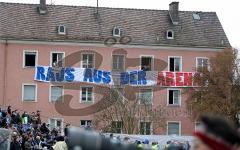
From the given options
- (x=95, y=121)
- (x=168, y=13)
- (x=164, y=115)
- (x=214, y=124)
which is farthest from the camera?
(x=168, y=13)

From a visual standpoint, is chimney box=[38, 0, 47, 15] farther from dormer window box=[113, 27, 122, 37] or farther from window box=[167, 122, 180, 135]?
window box=[167, 122, 180, 135]

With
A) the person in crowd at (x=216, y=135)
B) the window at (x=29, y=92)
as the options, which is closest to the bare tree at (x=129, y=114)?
the window at (x=29, y=92)

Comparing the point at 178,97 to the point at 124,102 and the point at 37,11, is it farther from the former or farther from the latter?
the point at 37,11

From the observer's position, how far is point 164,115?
63.7 metres

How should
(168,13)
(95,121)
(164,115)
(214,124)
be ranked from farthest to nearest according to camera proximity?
(168,13), (164,115), (95,121), (214,124)

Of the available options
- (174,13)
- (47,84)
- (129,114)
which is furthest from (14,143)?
(174,13)

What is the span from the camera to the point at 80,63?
207 ft

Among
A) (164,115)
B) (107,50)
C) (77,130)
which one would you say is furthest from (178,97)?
(77,130)

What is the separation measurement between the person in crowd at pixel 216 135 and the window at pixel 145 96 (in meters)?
56.9

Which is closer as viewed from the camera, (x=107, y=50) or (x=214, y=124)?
(x=214, y=124)

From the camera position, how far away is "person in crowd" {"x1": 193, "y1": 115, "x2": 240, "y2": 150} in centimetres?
329

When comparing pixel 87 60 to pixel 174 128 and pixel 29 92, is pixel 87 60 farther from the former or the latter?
pixel 174 128

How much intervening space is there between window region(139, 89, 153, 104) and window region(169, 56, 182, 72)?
3160 mm

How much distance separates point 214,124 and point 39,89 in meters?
59.0
